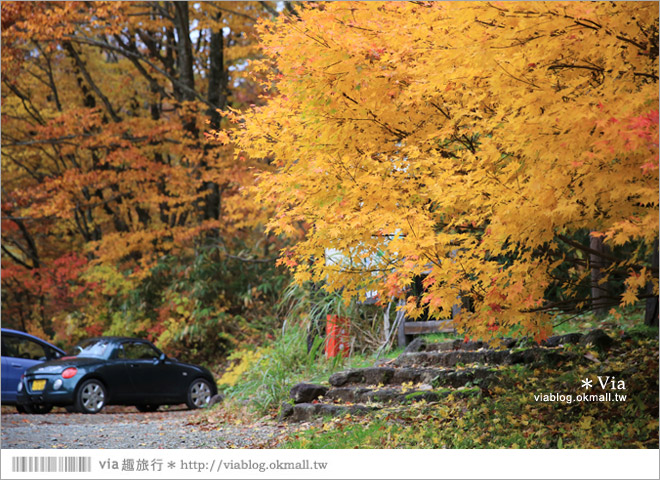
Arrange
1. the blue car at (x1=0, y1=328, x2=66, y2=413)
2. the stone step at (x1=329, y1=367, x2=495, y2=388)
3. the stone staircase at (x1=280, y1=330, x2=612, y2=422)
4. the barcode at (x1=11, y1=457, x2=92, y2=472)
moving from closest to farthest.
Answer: the barcode at (x1=11, y1=457, x2=92, y2=472) → the stone staircase at (x1=280, y1=330, x2=612, y2=422) → the stone step at (x1=329, y1=367, x2=495, y2=388) → the blue car at (x1=0, y1=328, x2=66, y2=413)

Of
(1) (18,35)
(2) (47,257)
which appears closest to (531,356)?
(1) (18,35)

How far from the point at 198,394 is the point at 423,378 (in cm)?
539

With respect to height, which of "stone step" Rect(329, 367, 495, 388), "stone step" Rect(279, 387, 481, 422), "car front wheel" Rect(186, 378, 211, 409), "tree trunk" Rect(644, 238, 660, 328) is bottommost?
"car front wheel" Rect(186, 378, 211, 409)

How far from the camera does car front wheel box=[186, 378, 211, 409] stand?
1095 centimetres

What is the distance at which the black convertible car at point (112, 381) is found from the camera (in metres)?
9.86

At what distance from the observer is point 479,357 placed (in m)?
7.04

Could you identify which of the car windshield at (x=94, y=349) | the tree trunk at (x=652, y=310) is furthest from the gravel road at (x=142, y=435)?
the tree trunk at (x=652, y=310)

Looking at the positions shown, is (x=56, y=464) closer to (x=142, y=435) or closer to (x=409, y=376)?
(x=142, y=435)

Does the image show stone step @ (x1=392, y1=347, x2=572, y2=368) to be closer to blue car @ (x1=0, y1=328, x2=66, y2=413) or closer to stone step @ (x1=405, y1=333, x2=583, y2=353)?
stone step @ (x1=405, y1=333, x2=583, y2=353)

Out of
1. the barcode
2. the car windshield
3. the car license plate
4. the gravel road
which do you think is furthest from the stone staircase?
the car license plate

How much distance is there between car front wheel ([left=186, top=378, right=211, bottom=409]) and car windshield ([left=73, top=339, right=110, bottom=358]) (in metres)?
1.49

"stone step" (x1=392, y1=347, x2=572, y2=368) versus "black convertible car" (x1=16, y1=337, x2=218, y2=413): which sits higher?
"stone step" (x1=392, y1=347, x2=572, y2=368)

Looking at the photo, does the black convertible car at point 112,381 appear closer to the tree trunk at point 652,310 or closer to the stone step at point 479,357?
the stone step at point 479,357

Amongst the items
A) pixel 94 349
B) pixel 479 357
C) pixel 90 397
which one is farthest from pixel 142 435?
pixel 94 349
